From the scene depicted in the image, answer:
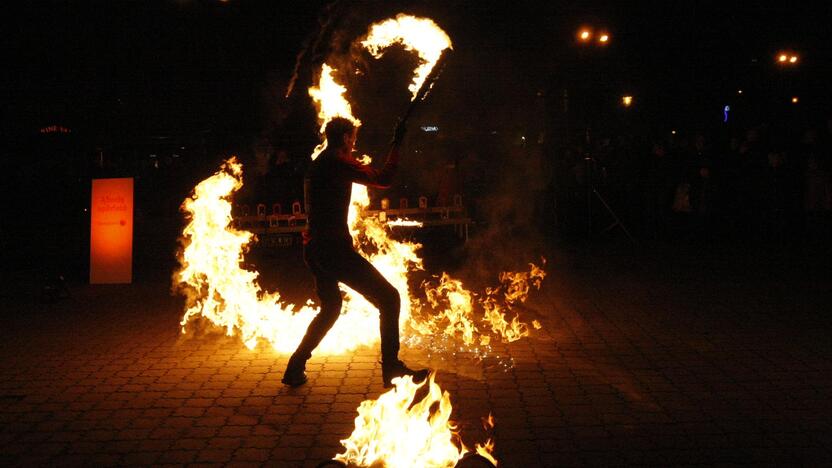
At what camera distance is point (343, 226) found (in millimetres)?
5328

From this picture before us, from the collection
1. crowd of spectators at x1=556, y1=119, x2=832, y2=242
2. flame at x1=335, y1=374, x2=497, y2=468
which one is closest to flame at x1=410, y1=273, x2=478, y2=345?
flame at x1=335, y1=374, x2=497, y2=468

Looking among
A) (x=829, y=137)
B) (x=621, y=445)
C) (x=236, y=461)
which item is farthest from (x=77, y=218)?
(x=829, y=137)

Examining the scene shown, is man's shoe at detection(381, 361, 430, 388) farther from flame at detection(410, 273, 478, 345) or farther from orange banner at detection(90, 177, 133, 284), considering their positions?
orange banner at detection(90, 177, 133, 284)

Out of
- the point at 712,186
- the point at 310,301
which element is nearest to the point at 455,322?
the point at 310,301

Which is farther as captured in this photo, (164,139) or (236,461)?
(164,139)

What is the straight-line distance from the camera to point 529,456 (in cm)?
424

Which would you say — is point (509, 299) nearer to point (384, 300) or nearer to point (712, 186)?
point (384, 300)

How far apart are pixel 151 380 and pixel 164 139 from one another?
47.5 feet

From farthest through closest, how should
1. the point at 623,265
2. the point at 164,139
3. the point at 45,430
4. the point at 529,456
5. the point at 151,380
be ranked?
1. the point at 164,139
2. the point at 623,265
3. the point at 151,380
4. the point at 45,430
5. the point at 529,456

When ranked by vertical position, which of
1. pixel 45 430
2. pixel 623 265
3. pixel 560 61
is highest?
pixel 560 61

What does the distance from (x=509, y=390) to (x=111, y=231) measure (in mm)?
7412

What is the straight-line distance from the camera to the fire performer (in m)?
5.26

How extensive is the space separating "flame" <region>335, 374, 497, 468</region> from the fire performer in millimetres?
1052

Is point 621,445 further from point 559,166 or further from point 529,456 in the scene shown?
point 559,166
